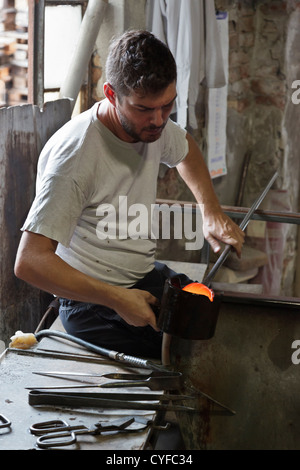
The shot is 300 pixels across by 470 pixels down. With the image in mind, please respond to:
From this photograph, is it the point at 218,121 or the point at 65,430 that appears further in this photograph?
the point at 218,121

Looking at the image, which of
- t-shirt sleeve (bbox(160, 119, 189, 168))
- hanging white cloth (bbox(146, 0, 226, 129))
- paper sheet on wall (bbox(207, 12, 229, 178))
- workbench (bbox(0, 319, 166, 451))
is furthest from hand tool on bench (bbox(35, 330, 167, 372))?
paper sheet on wall (bbox(207, 12, 229, 178))

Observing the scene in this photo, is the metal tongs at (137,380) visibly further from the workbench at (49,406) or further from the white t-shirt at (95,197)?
the white t-shirt at (95,197)

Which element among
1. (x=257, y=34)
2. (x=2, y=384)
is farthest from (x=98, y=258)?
(x=257, y=34)

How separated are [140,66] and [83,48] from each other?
1.25 m

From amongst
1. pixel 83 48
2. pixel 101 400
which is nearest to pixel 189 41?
pixel 83 48

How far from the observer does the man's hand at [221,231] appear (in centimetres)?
249

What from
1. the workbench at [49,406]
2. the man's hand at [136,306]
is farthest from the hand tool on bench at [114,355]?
the man's hand at [136,306]

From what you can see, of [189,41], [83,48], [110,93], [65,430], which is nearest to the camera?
[65,430]

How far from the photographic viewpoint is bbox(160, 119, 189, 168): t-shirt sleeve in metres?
2.54

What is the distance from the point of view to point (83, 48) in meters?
3.17

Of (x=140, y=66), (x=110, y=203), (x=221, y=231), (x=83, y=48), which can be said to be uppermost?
(x=83, y=48)

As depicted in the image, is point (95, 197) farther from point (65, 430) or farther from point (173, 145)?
point (65, 430)

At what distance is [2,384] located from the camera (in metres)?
1.98
